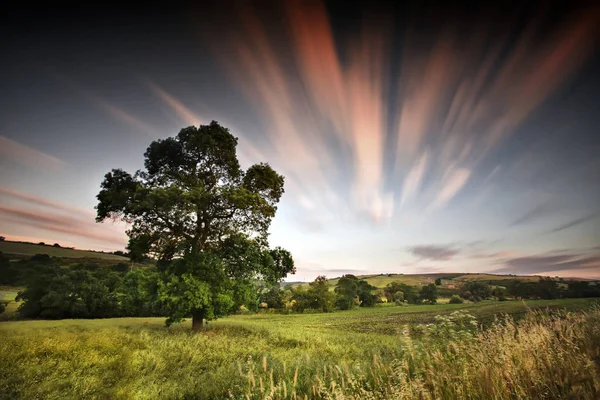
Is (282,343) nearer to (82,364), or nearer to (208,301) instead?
(208,301)

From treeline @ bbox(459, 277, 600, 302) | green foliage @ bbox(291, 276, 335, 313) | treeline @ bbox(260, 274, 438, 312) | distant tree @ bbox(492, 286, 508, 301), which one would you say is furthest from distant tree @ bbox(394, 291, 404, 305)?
green foliage @ bbox(291, 276, 335, 313)

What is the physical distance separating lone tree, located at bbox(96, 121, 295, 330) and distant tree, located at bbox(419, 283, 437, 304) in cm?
9140

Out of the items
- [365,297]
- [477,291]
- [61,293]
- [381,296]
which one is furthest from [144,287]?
[477,291]

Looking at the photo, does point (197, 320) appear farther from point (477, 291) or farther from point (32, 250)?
point (477, 291)

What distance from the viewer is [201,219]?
1861cm

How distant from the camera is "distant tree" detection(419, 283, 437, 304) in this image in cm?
9225

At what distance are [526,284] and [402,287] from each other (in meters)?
37.8

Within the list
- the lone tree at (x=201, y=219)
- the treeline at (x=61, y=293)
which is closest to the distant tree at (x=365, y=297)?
the treeline at (x=61, y=293)

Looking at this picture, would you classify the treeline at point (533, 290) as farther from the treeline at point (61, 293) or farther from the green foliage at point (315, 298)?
the treeline at point (61, 293)

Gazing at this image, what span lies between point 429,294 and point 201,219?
98.2 metres

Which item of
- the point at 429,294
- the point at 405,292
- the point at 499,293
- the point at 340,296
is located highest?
the point at 499,293

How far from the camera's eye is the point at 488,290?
8694 centimetres

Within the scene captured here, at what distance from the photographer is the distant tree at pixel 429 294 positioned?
9225cm

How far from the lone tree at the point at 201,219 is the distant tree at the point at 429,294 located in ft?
300
